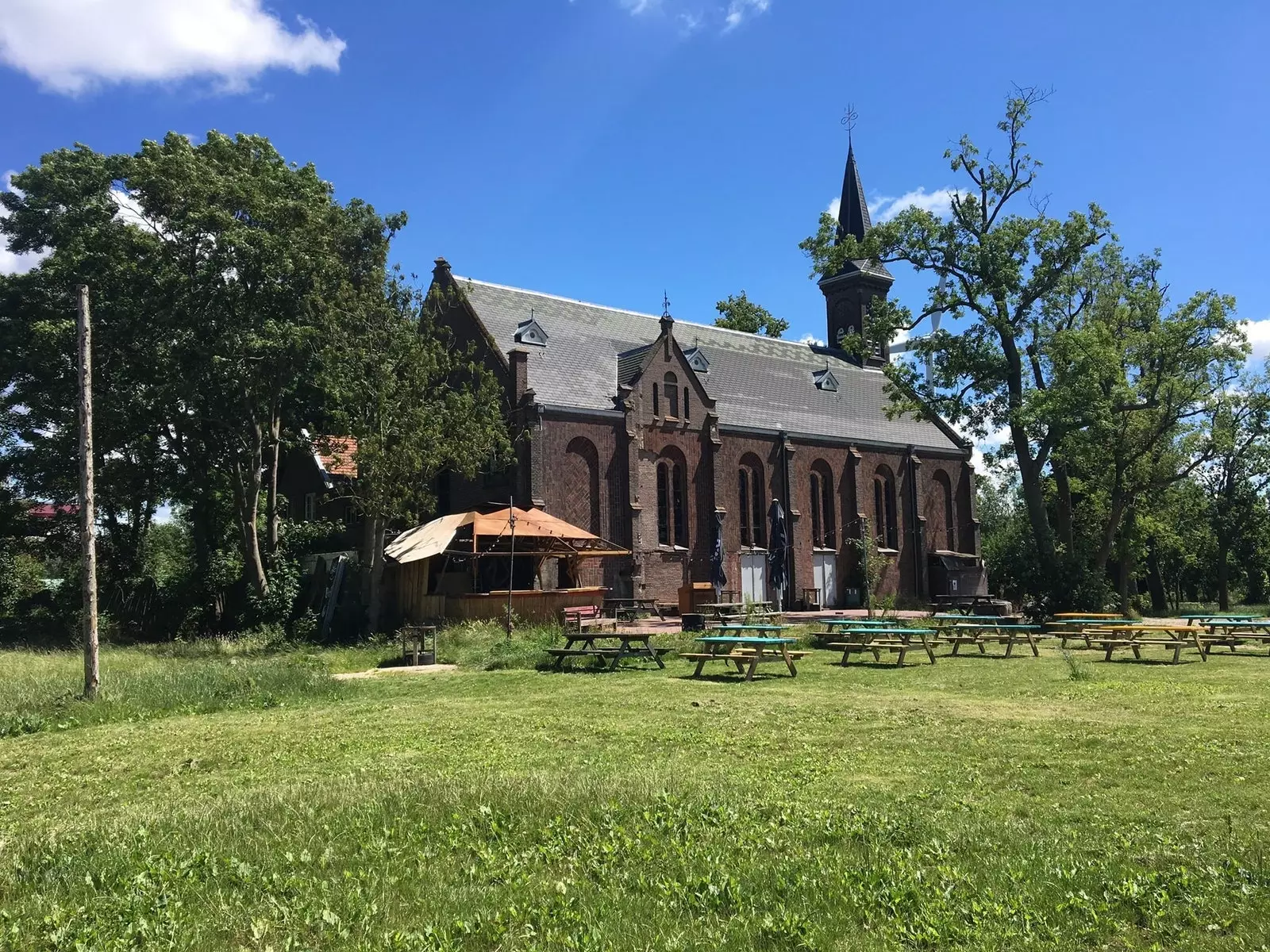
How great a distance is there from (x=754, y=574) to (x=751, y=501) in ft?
10.5

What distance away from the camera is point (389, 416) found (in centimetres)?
2817

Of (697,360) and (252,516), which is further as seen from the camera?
(697,360)

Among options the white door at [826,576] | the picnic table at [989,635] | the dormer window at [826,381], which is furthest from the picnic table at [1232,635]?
the dormer window at [826,381]

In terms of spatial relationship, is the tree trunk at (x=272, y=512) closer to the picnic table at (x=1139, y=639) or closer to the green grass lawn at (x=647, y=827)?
the green grass lawn at (x=647, y=827)

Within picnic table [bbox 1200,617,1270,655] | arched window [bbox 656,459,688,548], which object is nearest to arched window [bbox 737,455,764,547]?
arched window [bbox 656,459,688,548]

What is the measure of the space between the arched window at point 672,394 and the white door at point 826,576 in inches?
380

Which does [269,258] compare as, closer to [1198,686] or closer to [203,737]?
[203,737]

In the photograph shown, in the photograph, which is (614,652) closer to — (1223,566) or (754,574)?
(754,574)

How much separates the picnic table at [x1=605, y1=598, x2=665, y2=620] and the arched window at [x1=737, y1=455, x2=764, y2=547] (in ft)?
23.9

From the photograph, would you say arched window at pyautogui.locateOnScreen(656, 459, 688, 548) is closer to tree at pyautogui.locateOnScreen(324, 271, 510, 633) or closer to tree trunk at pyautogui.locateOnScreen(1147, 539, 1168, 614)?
tree at pyautogui.locateOnScreen(324, 271, 510, 633)

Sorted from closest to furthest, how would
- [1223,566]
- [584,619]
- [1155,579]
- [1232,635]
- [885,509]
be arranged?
[1232,635]
[584,619]
[885,509]
[1223,566]
[1155,579]

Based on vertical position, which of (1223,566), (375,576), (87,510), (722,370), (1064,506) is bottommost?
(1223,566)

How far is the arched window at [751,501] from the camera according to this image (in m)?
40.8

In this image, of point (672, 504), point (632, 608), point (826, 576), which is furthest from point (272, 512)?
point (826, 576)
